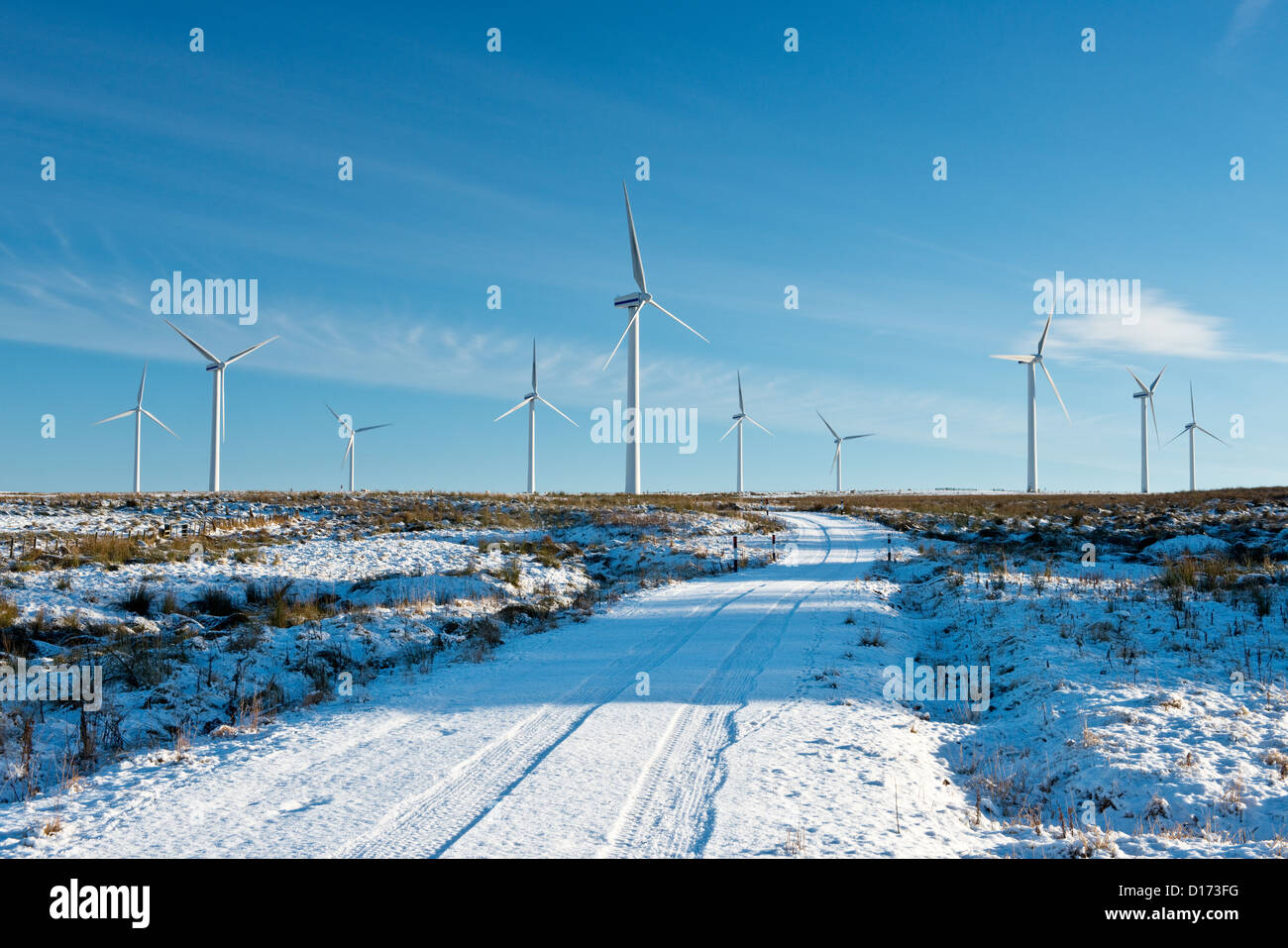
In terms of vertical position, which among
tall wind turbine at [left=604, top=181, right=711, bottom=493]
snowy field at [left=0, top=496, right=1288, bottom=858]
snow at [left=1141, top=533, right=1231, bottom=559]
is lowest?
snowy field at [left=0, top=496, right=1288, bottom=858]

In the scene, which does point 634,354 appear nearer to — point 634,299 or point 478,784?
point 634,299

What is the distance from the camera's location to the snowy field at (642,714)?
587 cm

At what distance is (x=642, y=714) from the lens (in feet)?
29.0

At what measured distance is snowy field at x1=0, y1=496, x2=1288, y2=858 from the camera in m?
5.87

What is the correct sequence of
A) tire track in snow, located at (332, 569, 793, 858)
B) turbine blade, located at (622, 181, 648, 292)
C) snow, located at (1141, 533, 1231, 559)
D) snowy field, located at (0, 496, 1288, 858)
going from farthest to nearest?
turbine blade, located at (622, 181, 648, 292) < snow, located at (1141, 533, 1231, 559) < snowy field, located at (0, 496, 1288, 858) < tire track in snow, located at (332, 569, 793, 858)

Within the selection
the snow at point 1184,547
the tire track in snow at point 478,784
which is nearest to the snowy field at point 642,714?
the tire track in snow at point 478,784

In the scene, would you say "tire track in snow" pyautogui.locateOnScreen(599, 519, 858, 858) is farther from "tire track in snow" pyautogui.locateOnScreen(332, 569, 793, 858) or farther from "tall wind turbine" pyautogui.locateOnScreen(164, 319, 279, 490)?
"tall wind turbine" pyautogui.locateOnScreen(164, 319, 279, 490)

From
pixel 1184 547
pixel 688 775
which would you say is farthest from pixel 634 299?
pixel 688 775

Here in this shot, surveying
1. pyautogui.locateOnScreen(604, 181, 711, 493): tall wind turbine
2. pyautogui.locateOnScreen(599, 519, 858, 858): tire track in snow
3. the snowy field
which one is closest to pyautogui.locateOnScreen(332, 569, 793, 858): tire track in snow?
the snowy field

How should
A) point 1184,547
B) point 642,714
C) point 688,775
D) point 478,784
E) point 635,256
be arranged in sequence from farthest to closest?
point 635,256
point 1184,547
point 642,714
point 688,775
point 478,784

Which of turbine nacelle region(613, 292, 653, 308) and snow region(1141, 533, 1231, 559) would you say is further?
turbine nacelle region(613, 292, 653, 308)

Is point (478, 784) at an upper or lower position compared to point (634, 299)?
lower
